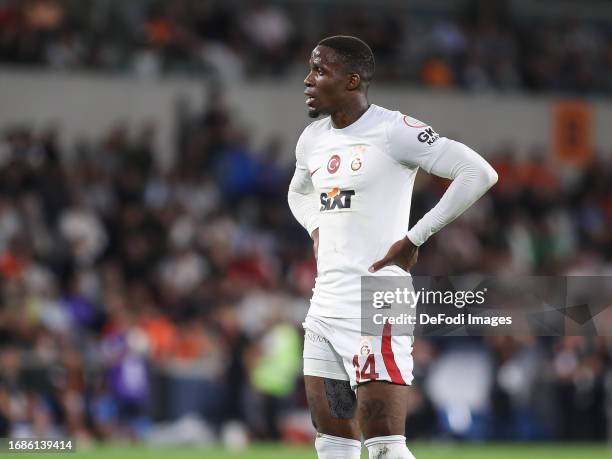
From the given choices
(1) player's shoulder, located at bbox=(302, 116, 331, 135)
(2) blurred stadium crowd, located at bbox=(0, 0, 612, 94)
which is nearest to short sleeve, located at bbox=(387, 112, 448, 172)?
(1) player's shoulder, located at bbox=(302, 116, 331, 135)

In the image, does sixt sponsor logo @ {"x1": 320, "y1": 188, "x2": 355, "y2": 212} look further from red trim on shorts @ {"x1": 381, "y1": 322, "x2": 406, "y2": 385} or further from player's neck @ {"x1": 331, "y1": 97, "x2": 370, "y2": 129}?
red trim on shorts @ {"x1": 381, "y1": 322, "x2": 406, "y2": 385}

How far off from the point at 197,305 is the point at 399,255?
10.1 meters

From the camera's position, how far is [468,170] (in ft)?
20.8

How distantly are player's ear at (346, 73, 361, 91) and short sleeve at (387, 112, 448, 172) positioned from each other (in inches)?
12.0

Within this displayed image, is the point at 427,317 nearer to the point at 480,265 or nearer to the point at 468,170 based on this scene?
the point at 468,170

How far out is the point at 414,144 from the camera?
642 centimetres

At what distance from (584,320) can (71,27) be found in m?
13.3

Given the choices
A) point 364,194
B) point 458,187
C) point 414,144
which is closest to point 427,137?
point 414,144

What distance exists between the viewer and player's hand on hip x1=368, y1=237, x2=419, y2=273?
251 inches

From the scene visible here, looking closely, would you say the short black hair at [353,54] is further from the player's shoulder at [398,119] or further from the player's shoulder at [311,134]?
the player's shoulder at [311,134]

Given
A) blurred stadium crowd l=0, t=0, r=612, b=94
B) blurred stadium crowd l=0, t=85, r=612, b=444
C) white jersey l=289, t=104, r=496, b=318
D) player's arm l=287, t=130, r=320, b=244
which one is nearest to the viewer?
white jersey l=289, t=104, r=496, b=318

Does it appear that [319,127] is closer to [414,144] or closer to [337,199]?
[337,199]

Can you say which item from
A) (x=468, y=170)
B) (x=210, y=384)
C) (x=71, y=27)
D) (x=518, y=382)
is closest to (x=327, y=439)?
(x=468, y=170)
